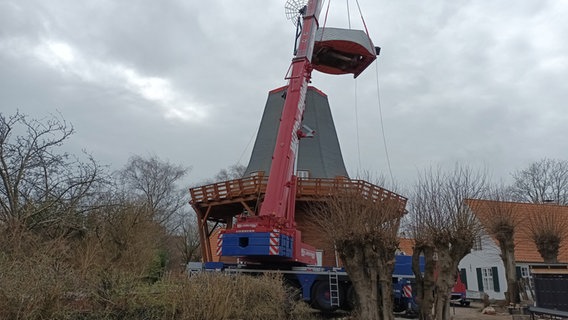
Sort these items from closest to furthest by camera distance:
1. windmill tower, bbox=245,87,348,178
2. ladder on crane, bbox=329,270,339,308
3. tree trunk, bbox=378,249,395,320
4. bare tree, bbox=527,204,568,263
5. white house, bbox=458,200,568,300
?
tree trunk, bbox=378,249,395,320
ladder on crane, bbox=329,270,339,308
bare tree, bbox=527,204,568,263
white house, bbox=458,200,568,300
windmill tower, bbox=245,87,348,178

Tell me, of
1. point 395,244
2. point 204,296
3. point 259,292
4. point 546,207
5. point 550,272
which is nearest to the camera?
point 204,296

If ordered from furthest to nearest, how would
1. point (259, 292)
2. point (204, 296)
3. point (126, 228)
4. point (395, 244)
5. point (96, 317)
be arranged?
point (126, 228), point (395, 244), point (259, 292), point (204, 296), point (96, 317)

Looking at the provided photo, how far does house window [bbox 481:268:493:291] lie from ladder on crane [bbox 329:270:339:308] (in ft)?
56.6

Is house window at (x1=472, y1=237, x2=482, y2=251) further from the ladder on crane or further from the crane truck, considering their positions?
the ladder on crane

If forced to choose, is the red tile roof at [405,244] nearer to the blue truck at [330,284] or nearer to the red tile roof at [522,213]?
the blue truck at [330,284]

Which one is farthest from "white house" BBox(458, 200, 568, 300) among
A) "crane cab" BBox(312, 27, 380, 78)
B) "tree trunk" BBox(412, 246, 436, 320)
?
"tree trunk" BBox(412, 246, 436, 320)

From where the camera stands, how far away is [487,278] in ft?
88.0

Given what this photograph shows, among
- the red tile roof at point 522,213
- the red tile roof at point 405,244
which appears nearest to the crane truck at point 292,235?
the red tile roof at point 405,244

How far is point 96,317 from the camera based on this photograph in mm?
6391

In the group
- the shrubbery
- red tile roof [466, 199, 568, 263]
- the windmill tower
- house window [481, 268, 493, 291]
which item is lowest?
the shrubbery

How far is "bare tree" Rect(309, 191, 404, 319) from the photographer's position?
402 inches

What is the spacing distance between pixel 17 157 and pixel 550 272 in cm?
1319

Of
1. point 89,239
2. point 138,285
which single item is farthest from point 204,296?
point 89,239

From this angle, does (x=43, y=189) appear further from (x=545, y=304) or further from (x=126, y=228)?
(x=545, y=304)
